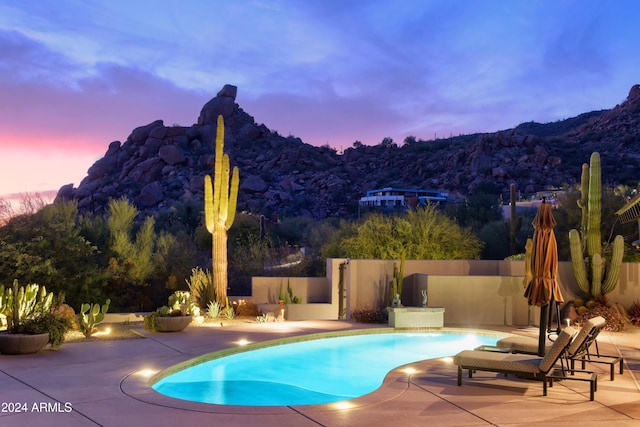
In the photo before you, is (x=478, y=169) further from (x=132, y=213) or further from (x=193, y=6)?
(x=132, y=213)

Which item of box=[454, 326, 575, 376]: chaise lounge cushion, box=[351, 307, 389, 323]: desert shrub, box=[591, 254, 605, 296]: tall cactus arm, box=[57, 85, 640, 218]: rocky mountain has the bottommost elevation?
box=[351, 307, 389, 323]: desert shrub

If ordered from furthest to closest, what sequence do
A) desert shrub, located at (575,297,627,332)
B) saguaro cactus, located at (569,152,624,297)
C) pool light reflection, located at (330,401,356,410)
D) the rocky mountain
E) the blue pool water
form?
the rocky mountain → saguaro cactus, located at (569,152,624,297) → desert shrub, located at (575,297,627,332) → the blue pool water → pool light reflection, located at (330,401,356,410)

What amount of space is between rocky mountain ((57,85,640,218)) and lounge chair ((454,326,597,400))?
32.2m

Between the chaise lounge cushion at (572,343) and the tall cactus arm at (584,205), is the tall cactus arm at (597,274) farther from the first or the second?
the chaise lounge cushion at (572,343)

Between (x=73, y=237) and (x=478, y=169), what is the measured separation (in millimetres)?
33621

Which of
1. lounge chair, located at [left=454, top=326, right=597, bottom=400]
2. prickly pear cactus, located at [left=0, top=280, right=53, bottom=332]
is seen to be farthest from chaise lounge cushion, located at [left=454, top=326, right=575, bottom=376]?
prickly pear cactus, located at [left=0, top=280, right=53, bottom=332]

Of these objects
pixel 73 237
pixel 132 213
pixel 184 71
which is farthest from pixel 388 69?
pixel 73 237

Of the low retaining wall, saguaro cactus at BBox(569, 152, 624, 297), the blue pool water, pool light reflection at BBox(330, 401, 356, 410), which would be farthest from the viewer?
saguaro cactus at BBox(569, 152, 624, 297)

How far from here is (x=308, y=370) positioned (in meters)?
8.61

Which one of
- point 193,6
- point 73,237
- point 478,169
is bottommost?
point 73,237

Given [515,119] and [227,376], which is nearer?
[227,376]

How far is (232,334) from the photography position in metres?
10.4

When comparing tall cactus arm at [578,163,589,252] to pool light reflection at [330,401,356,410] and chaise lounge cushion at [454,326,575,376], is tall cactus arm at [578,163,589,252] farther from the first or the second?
pool light reflection at [330,401,356,410]

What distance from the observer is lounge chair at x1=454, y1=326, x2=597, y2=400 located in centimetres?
612
